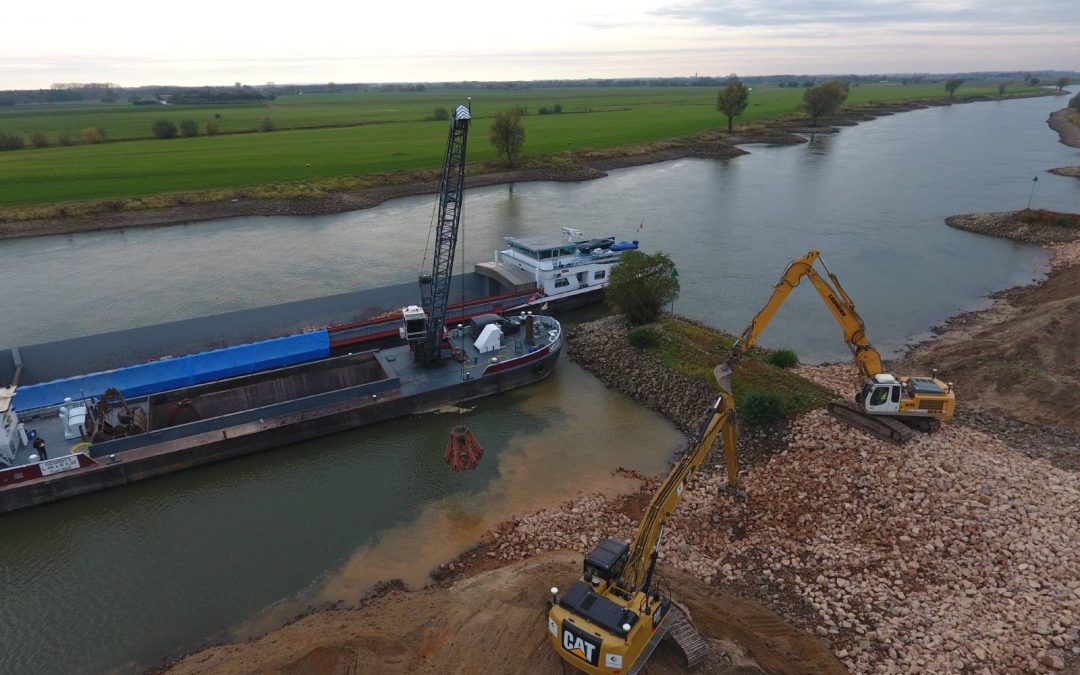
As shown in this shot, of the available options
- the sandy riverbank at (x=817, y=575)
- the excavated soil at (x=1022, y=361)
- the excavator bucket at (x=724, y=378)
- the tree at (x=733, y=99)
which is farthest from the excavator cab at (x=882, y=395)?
the tree at (x=733, y=99)

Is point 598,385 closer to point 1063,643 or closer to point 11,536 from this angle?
point 1063,643

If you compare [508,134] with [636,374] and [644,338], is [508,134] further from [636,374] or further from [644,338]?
[636,374]

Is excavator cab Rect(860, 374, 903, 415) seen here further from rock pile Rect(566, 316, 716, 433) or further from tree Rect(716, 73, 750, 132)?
tree Rect(716, 73, 750, 132)

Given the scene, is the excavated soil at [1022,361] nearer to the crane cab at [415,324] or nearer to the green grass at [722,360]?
the green grass at [722,360]

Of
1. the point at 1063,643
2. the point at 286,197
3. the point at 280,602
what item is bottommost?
the point at 280,602

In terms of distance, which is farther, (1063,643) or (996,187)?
(996,187)

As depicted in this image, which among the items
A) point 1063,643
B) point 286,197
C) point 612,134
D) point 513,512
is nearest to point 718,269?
point 513,512

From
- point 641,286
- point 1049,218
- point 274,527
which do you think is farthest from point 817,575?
point 1049,218
